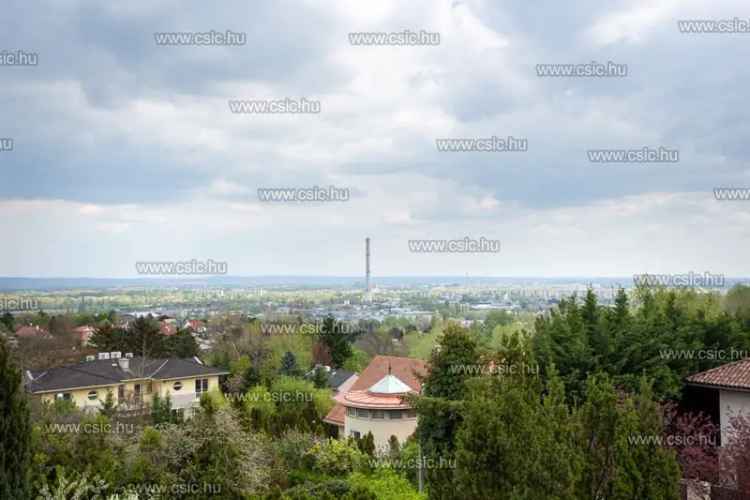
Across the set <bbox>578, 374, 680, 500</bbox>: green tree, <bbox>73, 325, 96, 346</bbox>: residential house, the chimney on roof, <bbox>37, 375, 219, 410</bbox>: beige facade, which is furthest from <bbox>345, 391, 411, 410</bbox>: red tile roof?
<bbox>73, 325, 96, 346</bbox>: residential house

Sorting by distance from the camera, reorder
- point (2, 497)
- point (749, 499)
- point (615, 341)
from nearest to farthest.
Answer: point (2, 497)
point (749, 499)
point (615, 341)

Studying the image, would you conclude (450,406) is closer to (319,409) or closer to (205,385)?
→ (319,409)

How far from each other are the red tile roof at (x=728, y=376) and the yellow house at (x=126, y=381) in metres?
27.6

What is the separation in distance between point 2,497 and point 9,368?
1870 millimetres

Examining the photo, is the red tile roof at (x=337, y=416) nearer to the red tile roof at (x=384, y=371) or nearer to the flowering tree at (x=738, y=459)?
the red tile roof at (x=384, y=371)

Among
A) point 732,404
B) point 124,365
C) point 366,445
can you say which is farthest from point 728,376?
point 124,365

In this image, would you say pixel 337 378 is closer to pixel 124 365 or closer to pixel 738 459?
pixel 124 365

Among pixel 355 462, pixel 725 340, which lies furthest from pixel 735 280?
pixel 355 462

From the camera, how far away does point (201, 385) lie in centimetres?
4416

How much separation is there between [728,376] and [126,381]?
34.3 metres

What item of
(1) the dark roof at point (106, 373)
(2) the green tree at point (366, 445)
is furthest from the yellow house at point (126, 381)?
(2) the green tree at point (366, 445)

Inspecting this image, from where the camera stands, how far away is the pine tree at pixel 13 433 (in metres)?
9.73

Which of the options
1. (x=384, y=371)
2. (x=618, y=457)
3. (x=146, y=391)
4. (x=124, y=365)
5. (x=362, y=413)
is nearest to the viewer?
(x=618, y=457)

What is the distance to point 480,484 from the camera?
27.4 feet
